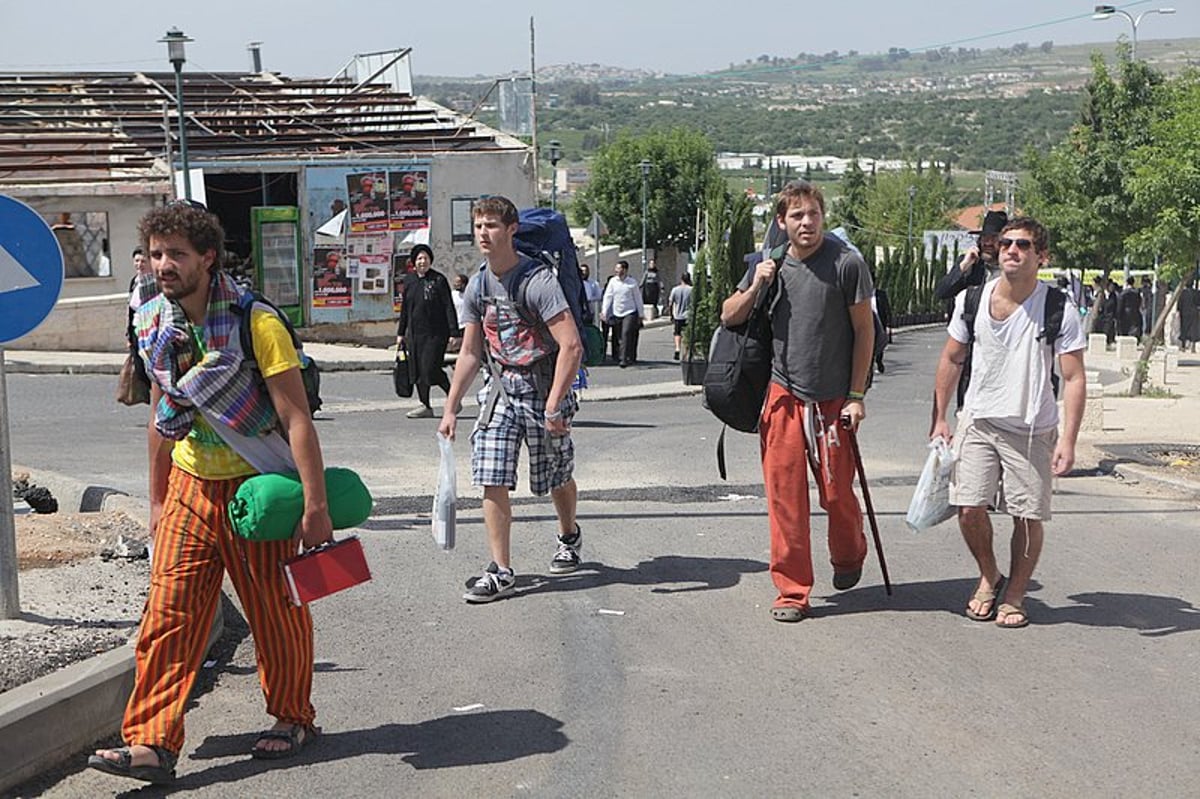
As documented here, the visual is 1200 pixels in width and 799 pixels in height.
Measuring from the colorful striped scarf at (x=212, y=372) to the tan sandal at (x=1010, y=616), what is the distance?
3.61 m

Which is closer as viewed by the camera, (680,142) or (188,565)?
(188,565)

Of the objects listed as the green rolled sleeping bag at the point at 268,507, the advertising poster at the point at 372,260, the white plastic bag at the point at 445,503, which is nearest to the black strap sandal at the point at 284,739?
the green rolled sleeping bag at the point at 268,507

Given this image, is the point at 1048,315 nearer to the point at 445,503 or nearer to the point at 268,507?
the point at 445,503

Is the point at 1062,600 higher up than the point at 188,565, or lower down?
lower down

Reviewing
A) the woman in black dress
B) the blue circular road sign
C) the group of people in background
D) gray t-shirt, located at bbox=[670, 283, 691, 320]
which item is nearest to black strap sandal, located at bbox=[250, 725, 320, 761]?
the blue circular road sign

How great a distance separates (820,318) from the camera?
712cm

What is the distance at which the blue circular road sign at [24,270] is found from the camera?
6105 millimetres

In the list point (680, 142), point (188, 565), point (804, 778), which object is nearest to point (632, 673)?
point (804, 778)

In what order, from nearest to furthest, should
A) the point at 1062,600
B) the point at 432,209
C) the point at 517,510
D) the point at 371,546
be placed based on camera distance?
the point at 1062,600 < the point at 371,546 < the point at 517,510 < the point at 432,209

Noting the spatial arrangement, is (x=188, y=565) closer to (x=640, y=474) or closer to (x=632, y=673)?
(x=632, y=673)

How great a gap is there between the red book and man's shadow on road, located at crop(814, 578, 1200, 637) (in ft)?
9.64

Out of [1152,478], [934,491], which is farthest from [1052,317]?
[1152,478]

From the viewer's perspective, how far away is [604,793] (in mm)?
4988

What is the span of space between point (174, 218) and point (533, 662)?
8.27ft
